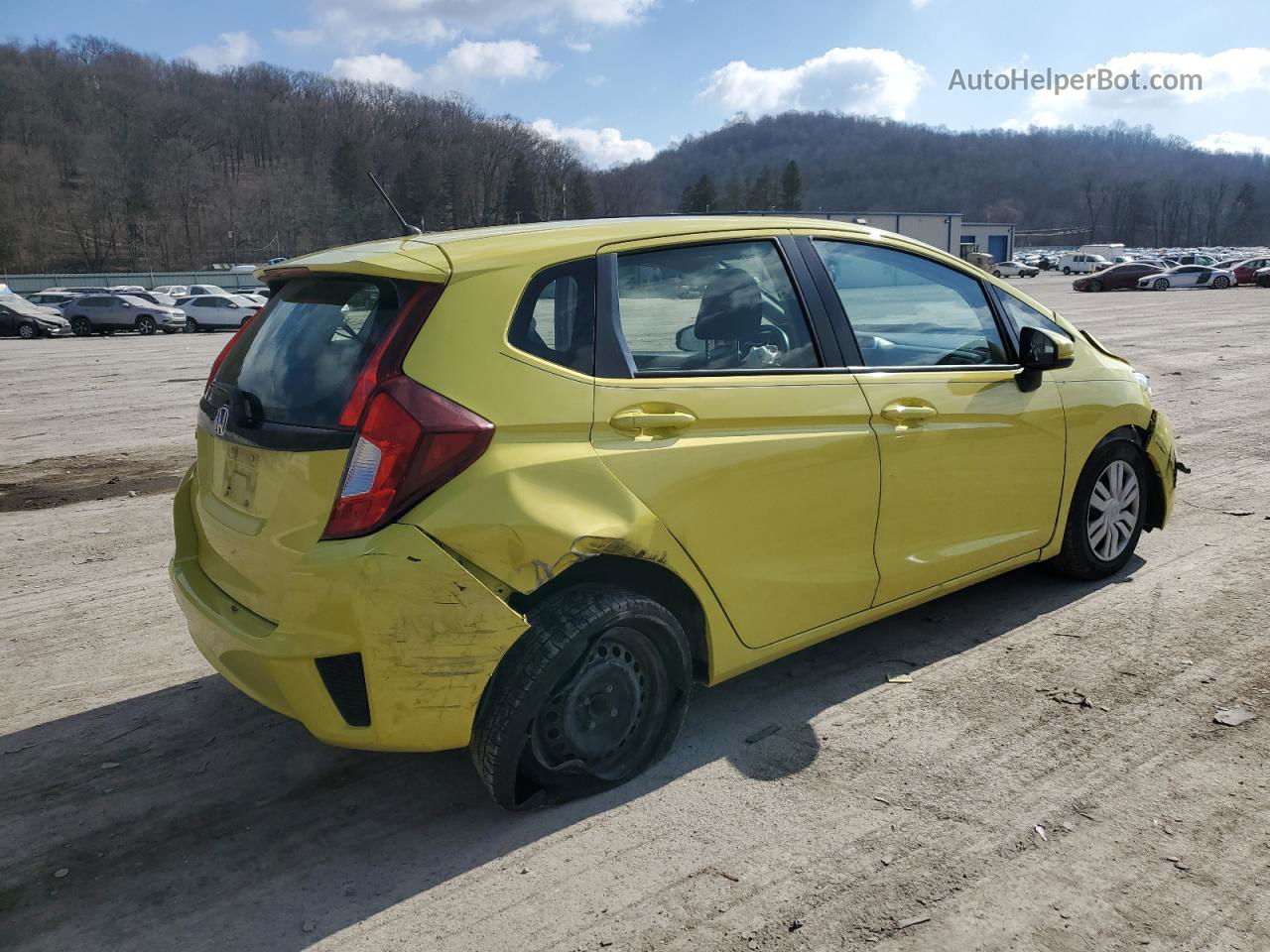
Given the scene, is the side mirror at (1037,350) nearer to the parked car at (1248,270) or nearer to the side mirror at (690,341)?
the side mirror at (690,341)

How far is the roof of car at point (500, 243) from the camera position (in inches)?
116

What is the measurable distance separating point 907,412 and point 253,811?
106 inches

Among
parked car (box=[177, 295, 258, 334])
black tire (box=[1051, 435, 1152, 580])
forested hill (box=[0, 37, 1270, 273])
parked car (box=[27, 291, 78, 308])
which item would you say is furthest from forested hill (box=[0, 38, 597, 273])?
black tire (box=[1051, 435, 1152, 580])

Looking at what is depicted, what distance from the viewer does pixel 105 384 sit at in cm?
1572

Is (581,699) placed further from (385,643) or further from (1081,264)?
(1081,264)

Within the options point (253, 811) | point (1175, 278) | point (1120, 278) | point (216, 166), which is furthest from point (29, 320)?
point (216, 166)

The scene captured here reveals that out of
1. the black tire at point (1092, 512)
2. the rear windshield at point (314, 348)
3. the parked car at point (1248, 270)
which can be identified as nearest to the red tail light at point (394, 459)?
the rear windshield at point (314, 348)

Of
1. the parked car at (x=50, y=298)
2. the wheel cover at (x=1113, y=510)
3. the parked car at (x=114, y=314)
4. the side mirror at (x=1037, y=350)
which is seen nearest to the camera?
the side mirror at (x=1037, y=350)

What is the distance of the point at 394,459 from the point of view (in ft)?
8.71

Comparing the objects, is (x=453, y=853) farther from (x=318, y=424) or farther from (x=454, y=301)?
(x=454, y=301)

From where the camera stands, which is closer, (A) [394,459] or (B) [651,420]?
(A) [394,459]

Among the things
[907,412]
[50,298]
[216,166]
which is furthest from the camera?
[216,166]

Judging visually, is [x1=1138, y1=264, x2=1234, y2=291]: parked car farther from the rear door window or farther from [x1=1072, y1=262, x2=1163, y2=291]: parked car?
the rear door window

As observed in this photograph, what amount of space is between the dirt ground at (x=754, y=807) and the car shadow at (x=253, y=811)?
0.01 meters
